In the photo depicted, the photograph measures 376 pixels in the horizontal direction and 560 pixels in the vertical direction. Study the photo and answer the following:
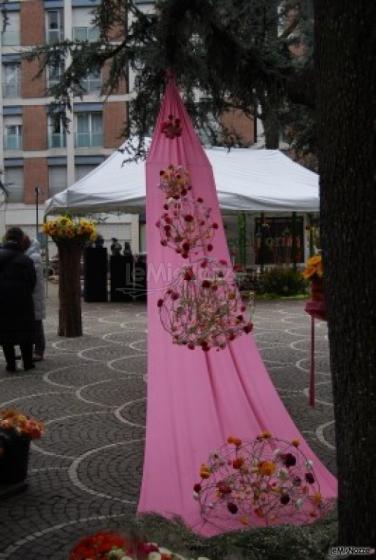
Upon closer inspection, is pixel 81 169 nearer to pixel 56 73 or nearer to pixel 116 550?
pixel 56 73

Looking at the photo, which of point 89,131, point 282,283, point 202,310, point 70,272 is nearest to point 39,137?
point 89,131

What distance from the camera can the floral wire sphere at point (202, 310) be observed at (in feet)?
13.8

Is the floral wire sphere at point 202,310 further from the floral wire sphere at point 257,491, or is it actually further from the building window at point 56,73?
the building window at point 56,73

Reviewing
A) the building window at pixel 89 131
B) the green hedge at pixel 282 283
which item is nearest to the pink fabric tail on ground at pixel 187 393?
the green hedge at pixel 282 283

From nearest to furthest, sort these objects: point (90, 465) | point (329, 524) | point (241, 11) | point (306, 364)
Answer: point (329, 524) < point (90, 465) < point (241, 11) < point (306, 364)

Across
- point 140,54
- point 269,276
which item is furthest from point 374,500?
point 269,276

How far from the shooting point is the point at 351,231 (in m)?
2.19

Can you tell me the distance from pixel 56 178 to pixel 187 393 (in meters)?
37.8

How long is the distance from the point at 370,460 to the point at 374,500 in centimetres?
14

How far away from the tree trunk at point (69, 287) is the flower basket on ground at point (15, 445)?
20.9 ft

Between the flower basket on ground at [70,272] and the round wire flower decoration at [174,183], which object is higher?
the round wire flower decoration at [174,183]

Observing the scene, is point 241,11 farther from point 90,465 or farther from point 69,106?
point 90,465

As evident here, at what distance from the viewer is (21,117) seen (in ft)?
134

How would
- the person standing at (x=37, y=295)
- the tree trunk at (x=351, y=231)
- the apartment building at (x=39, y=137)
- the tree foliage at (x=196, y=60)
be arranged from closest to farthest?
1. the tree trunk at (x=351, y=231)
2. the tree foliage at (x=196, y=60)
3. the person standing at (x=37, y=295)
4. the apartment building at (x=39, y=137)
